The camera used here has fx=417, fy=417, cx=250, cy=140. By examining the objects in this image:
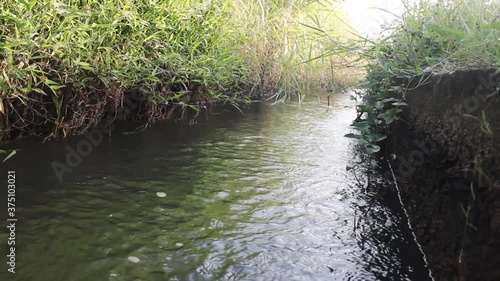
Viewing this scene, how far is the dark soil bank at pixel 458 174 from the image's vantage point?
138 centimetres

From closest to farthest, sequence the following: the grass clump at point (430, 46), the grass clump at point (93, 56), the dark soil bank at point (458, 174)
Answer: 1. the dark soil bank at point (458, 174)
2. the grass clump at point (430, 46)
3. the grass clump at point (93, 56)

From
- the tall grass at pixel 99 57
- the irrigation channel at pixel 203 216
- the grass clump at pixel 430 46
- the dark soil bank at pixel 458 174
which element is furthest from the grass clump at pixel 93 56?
the dark soil bank at pixel 458 174

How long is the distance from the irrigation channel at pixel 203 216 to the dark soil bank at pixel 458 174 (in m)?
0.20

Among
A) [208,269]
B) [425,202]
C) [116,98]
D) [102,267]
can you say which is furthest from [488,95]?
[116,98]

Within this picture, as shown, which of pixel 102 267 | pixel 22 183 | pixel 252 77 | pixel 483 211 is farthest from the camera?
pixel 252 77

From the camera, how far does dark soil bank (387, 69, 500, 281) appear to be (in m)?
1.38

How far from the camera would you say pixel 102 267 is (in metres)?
1.74

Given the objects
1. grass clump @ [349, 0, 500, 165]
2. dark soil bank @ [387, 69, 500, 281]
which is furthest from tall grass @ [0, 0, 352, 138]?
dark soil bank @ [387, 69, 500, 281]

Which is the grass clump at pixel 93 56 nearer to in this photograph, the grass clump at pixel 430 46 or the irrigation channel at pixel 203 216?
the irrigation channel at pixel 203 216

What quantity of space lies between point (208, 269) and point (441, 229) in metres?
1.00

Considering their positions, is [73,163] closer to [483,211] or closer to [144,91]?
[144,91]

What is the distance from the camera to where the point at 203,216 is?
233 cm

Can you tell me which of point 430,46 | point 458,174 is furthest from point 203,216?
point 430,46

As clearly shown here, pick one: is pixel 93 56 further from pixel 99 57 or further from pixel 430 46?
pixel 430 46
